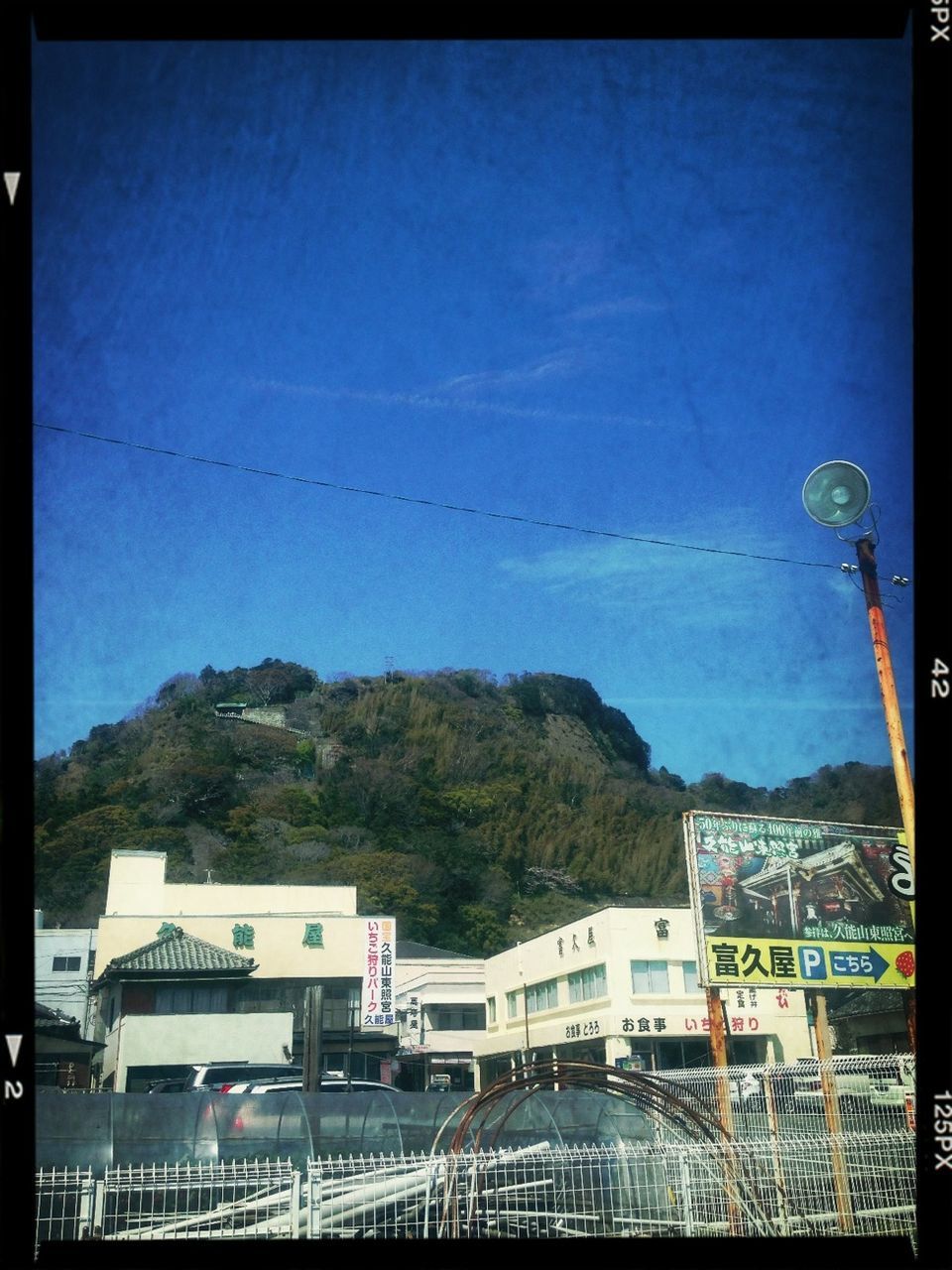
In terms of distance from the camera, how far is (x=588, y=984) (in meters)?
11.0

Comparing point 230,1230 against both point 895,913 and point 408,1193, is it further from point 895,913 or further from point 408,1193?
point 895,913

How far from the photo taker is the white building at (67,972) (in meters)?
10.9

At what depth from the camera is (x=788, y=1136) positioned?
5.95 meters

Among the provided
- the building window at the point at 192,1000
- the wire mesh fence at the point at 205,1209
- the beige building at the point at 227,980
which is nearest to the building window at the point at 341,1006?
the beige building at the point at 227,980

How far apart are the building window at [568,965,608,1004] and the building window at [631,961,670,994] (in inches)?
12.3

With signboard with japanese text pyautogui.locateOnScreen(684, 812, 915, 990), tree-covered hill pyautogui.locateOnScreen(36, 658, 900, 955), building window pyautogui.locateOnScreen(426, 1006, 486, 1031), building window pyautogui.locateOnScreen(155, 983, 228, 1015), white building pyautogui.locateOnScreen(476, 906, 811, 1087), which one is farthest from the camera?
tree-covered hill pyautogui.locateOnScreen(36, 658, 900, 955)

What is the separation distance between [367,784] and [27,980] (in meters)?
13.4

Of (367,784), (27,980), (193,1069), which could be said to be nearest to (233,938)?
(193,1069)

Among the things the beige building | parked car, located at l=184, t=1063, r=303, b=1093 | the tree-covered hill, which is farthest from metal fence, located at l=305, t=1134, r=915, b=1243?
the tree-covered hill

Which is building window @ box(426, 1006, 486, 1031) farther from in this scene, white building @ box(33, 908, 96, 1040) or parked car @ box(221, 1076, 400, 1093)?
white building @ box(33, 908, 96, 1040)

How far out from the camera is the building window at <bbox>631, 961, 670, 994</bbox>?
10.6 m

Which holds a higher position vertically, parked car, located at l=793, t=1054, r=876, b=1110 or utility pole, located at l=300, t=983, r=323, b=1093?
utility pole, located at l=300, t=983, r=323, b=1093

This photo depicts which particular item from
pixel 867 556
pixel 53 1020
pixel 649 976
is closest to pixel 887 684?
pixel 867 556

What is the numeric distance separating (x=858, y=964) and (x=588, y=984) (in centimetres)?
366
